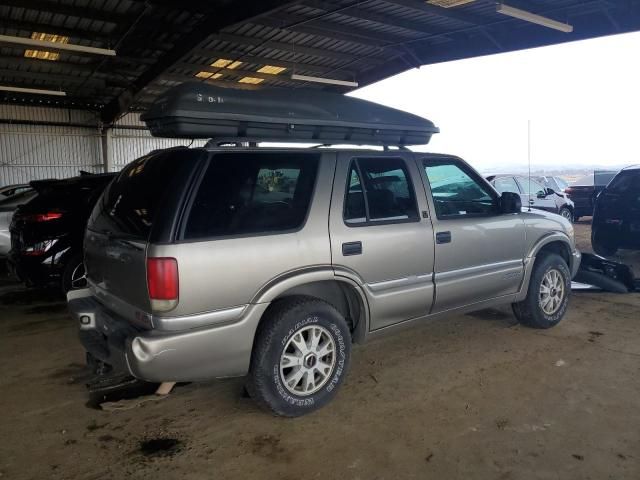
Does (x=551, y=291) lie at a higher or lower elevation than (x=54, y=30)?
lower

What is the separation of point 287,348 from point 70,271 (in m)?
3.85

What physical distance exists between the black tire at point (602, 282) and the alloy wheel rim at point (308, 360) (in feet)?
14.9

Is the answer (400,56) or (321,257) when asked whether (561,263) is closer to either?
(321,257)

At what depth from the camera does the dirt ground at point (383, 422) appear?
109 inches

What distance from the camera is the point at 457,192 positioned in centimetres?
433

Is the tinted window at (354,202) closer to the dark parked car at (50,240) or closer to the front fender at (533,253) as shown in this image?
the front fender at (533,253)

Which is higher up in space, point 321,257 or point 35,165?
point 35,165

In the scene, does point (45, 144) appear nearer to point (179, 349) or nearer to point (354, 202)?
point (354, 202)

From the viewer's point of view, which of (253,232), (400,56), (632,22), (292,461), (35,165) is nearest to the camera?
(292,461)

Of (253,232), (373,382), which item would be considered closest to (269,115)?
(253,232)

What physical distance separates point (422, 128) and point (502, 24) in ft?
28.5

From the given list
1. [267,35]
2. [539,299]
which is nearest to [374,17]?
[267,35]

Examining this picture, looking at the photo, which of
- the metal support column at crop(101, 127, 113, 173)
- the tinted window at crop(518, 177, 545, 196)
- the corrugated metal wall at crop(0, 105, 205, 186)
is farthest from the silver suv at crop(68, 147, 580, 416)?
the metal support column at crop(101, 127, 113, 173)

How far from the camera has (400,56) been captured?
14.1 meters
